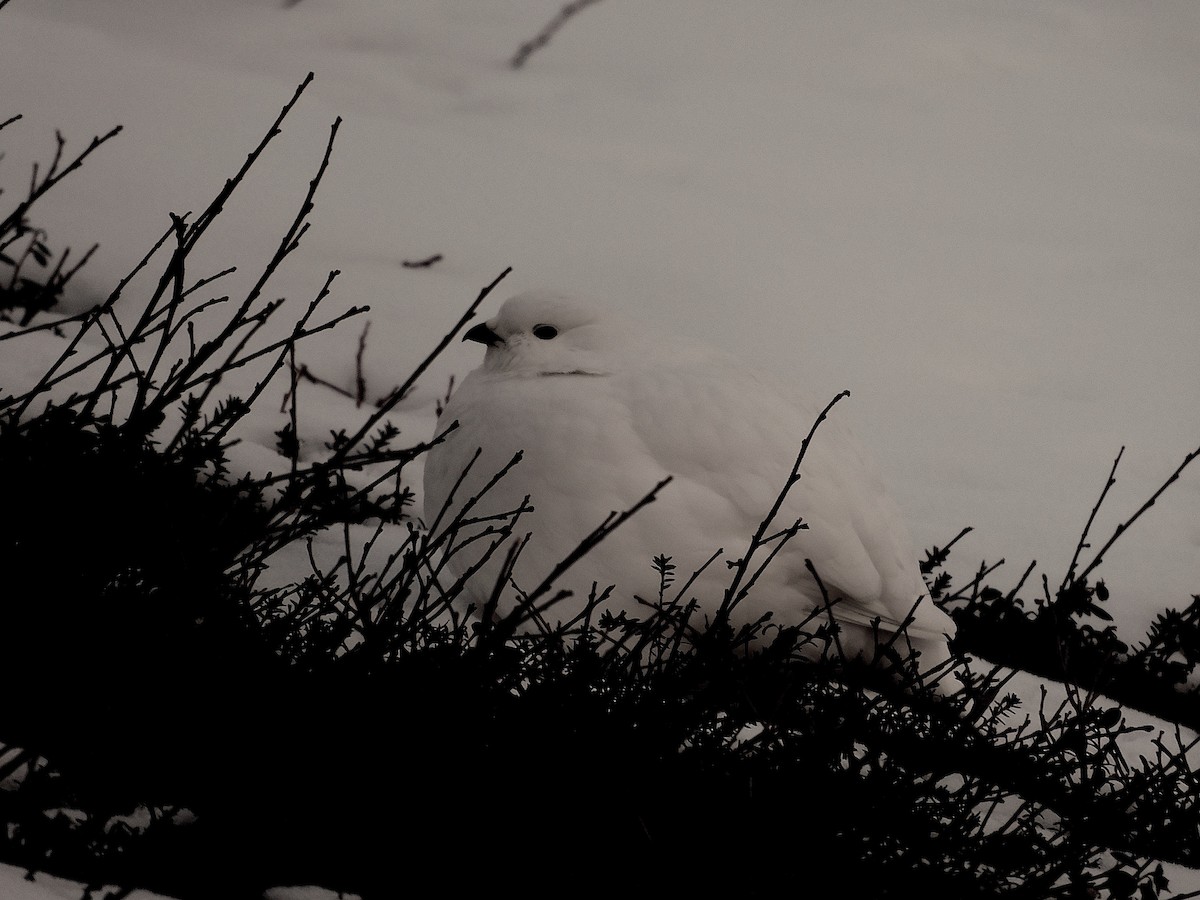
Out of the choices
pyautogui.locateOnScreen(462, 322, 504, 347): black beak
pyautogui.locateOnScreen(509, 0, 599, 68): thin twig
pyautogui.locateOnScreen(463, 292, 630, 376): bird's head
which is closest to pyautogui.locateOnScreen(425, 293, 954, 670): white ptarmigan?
pyautogui.locateOnScreen(463, 292, 630, 376): bird's head

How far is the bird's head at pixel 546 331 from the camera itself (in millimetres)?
3070

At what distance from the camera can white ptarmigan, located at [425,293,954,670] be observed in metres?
2.50

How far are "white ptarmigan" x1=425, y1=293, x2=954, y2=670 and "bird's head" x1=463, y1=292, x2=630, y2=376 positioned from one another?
0.70 ft

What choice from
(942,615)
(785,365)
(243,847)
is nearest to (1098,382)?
(785,365)

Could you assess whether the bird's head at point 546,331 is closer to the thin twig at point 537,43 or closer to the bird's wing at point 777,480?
the bird's wing at point 777,480

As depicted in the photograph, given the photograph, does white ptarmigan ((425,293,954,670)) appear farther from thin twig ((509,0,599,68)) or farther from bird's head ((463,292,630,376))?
thin twig ((509,0,599,68))

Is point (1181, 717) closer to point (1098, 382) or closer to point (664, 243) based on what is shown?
point (1098, 382)

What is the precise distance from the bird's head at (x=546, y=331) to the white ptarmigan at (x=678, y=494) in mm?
213

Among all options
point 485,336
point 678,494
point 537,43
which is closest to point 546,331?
point 485,336

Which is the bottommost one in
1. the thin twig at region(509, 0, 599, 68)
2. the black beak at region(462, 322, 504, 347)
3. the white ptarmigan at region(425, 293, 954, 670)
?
the white ptarmigan at region(425, 293, 954, 670)

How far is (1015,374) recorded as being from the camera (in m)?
5.58

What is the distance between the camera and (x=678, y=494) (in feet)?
8.39

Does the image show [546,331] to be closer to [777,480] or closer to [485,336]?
[485,336]

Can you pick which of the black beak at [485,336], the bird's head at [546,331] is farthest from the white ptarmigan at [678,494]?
the black beak at [485,336]
